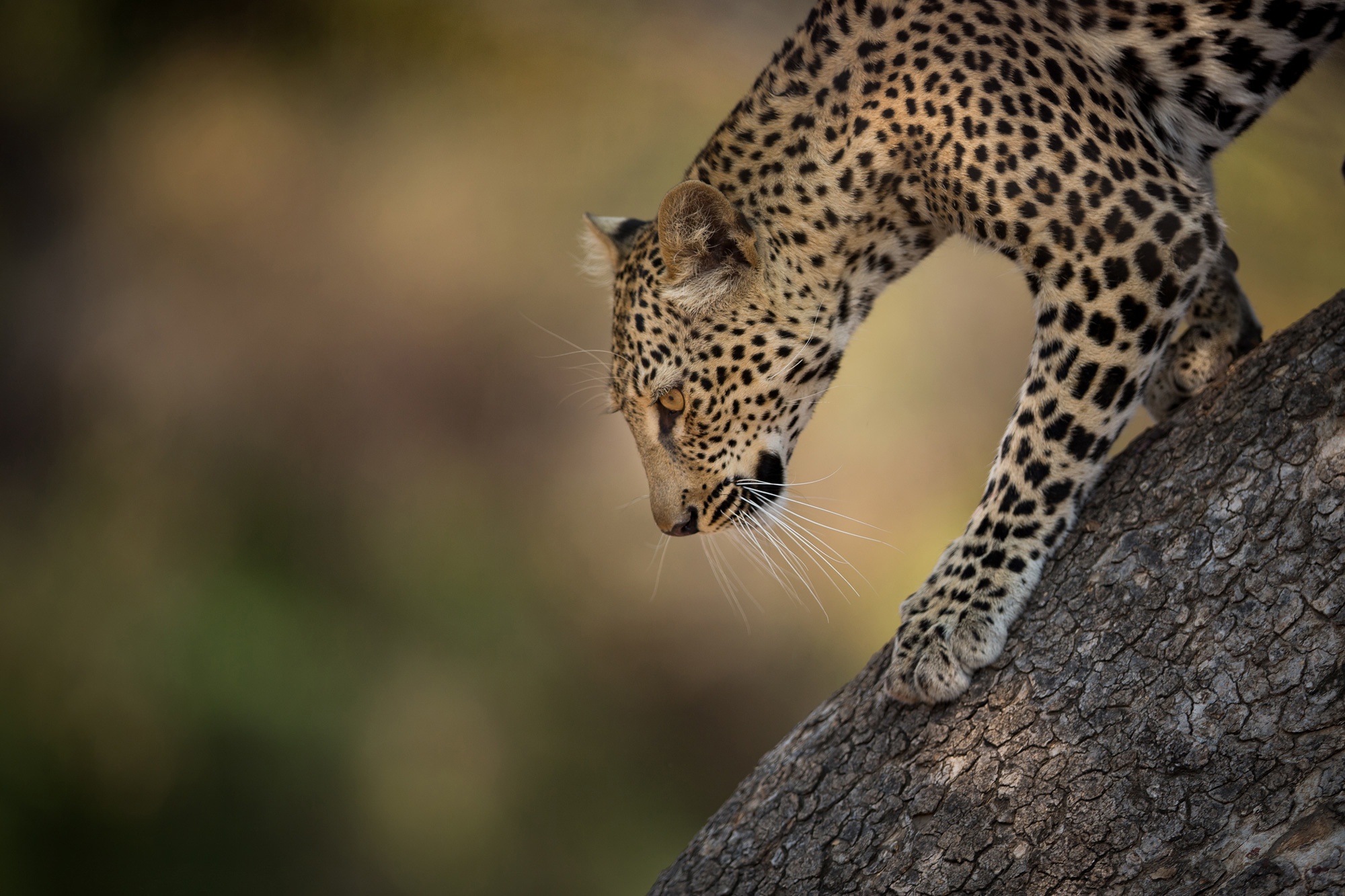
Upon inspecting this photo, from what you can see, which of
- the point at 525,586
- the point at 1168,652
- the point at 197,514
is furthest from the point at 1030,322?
the point at 197,514

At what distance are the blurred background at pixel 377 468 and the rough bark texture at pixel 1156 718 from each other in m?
5.08

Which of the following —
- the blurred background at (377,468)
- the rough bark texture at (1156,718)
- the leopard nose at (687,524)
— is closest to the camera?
the rough bark texture at (1156,718)

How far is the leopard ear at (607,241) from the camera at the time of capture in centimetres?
343

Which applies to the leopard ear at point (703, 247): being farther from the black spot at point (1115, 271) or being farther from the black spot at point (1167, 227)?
the black spot at point (1167, 227)

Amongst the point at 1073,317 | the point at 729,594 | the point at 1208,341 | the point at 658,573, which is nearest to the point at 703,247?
the point at 1073,317

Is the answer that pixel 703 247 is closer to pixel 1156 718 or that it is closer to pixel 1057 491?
pixel 1057 491

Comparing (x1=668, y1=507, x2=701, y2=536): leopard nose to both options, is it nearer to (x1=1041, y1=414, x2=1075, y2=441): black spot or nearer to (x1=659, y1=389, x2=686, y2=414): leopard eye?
(x1=659, y1=389, x2=686, y2=414): leopard eye

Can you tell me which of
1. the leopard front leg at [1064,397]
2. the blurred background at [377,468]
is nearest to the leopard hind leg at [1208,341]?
the leopard front leg at [1064,397]

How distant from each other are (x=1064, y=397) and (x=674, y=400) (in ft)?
3.74

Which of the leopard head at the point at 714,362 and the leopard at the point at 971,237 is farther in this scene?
the leopard head at the point at 714,362

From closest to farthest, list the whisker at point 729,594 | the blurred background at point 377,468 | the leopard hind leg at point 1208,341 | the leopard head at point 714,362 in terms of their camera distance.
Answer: the leopard hind leg at point 1208,341, the leopard head at point 714,362, the whisker at point 729,594, the blurred background at point 377,468

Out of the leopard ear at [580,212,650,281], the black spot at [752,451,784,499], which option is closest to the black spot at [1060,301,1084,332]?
the black spot at [752,451,784,499]

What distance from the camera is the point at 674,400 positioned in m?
3.04

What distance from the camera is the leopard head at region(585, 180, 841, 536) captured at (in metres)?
2.92
